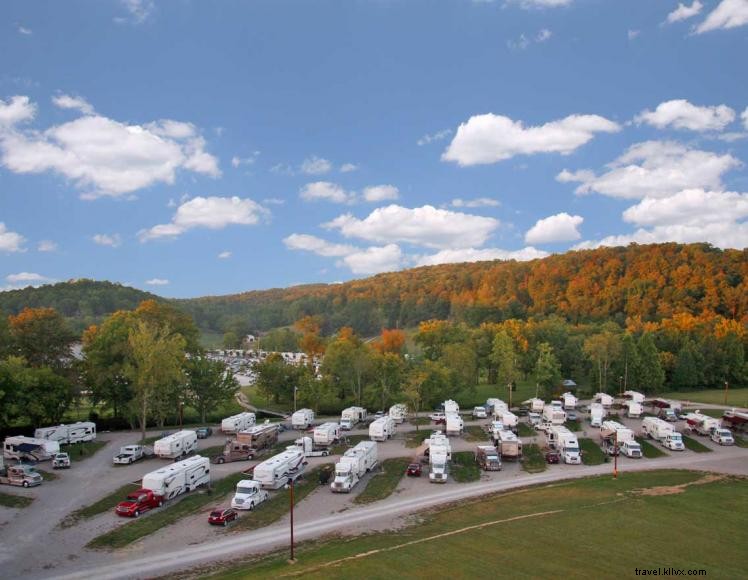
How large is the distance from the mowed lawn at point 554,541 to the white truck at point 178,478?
1151 cm

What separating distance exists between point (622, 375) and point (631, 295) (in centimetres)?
5694

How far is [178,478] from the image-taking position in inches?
1377

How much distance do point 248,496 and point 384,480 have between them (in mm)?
10585

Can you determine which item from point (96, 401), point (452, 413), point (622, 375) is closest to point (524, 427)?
point (452, 413)

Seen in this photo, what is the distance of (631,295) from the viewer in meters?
132

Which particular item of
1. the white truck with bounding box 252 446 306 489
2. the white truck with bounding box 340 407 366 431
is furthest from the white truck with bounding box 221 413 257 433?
the white truck with bounding box 252 446 306 489

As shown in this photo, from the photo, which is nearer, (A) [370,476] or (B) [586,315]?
(A) [370,476]

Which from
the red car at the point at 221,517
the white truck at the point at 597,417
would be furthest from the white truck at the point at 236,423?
the white truck at the point at 597,417

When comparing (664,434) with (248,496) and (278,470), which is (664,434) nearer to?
(278,470)

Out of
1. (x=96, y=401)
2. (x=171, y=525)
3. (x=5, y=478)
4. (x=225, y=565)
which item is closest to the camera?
(x=225, y=565)

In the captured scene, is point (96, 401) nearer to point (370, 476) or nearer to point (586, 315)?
point (370, 476)

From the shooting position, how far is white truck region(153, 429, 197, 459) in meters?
43.6

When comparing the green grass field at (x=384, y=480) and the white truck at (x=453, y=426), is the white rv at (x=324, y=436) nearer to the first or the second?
the green grass field at (x=384, y=480)

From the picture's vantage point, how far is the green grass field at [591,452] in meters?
45.8
